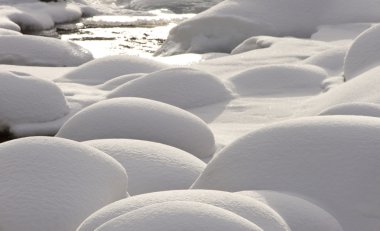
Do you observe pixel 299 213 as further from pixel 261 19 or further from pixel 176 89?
pixel 261 19

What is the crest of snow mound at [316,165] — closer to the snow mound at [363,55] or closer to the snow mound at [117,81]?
the snow mound at [363,55]

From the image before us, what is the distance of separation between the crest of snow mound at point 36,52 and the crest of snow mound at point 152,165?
124 inches

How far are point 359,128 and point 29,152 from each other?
1.07m

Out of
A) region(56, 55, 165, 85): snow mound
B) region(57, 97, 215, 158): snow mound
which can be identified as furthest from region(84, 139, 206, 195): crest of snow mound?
region(56, 55, 165, 85): snow mound

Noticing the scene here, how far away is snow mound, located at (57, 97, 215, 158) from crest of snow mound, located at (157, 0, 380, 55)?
10.8ft

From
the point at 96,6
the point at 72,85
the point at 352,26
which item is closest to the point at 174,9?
the point at 96,6

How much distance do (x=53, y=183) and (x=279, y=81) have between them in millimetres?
2451

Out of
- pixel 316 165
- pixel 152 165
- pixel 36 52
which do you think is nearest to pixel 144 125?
pixel 152 165

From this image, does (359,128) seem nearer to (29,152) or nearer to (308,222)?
(308,222)

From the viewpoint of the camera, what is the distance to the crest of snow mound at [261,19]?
22.2ft

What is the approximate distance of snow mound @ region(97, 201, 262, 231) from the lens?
1820 mm

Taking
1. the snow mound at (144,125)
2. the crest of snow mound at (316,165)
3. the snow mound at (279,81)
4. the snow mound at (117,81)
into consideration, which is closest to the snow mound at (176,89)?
the snow mound at (279,81)

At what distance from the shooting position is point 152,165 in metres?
2.75

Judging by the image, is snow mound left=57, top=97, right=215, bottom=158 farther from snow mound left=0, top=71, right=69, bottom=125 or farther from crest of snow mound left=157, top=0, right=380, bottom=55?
crest of snow mound left=157, top=0, right=380, bottom=55
